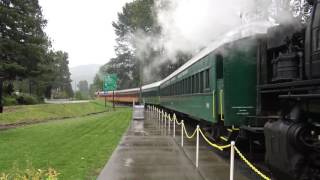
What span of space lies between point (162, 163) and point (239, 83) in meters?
2.68

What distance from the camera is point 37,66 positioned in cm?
4103

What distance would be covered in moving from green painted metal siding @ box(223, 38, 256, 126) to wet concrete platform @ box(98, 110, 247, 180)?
49.3 inches

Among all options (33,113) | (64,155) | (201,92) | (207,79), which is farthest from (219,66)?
(33,113)

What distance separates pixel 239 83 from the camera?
10.9m

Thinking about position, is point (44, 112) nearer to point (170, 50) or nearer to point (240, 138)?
point (170, 50)

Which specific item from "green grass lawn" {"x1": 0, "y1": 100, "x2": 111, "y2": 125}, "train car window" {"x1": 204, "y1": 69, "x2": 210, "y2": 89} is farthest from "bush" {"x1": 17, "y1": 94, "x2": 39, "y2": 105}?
"train car window" {"x1": 204, "y1": 69, "x2": 210, "y2": 89}

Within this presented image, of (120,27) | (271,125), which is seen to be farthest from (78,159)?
(120,27)

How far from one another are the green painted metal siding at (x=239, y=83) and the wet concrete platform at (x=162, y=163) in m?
1.25

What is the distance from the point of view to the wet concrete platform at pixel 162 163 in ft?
31.3

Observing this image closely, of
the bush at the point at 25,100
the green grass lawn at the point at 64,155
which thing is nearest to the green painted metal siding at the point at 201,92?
the green grass lawn at the point at 64,155

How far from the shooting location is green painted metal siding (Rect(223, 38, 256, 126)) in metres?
10.9

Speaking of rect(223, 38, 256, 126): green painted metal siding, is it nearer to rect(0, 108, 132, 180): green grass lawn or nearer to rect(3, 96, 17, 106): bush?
rect(0, 108, 132, 180): green grass lawn

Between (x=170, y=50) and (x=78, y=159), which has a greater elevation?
(x=170, y=50)

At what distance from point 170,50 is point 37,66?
54.9 feet
